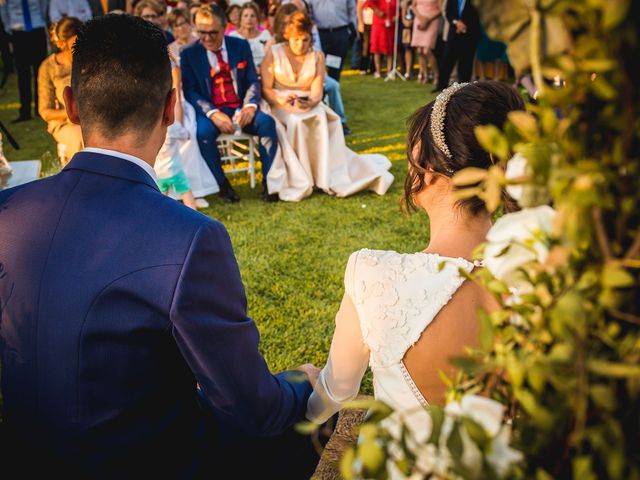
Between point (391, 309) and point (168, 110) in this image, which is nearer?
point (391, 309)

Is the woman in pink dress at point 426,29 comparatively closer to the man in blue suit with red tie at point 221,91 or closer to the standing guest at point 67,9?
the standing guest at point 67,9

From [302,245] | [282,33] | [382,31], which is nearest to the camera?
[302,245]

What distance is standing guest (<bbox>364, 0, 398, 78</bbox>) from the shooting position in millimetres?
13031

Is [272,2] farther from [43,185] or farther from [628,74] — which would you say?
[628,74]

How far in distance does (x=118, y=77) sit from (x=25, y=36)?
8767 mm

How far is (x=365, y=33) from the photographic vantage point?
13.8 meters

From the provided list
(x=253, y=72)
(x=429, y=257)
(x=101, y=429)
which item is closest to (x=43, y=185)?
(x=101, y=429)

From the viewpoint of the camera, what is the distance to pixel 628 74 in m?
0.57

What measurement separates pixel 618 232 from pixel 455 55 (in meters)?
10.6

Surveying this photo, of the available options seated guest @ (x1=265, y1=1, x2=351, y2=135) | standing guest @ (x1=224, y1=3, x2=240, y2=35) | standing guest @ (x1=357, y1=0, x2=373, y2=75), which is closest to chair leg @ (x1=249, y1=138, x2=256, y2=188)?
seated guest @ (x1=265, y1=1, x2=351, y2=135)

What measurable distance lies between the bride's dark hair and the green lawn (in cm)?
173

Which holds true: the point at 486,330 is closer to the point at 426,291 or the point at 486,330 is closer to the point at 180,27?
the point at 426,291

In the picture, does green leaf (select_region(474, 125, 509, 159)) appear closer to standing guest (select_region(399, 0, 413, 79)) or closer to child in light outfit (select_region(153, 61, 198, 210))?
child in light outfit (select_region(153, 61, 198, 210))

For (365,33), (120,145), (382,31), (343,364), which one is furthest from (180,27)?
(365,33)
